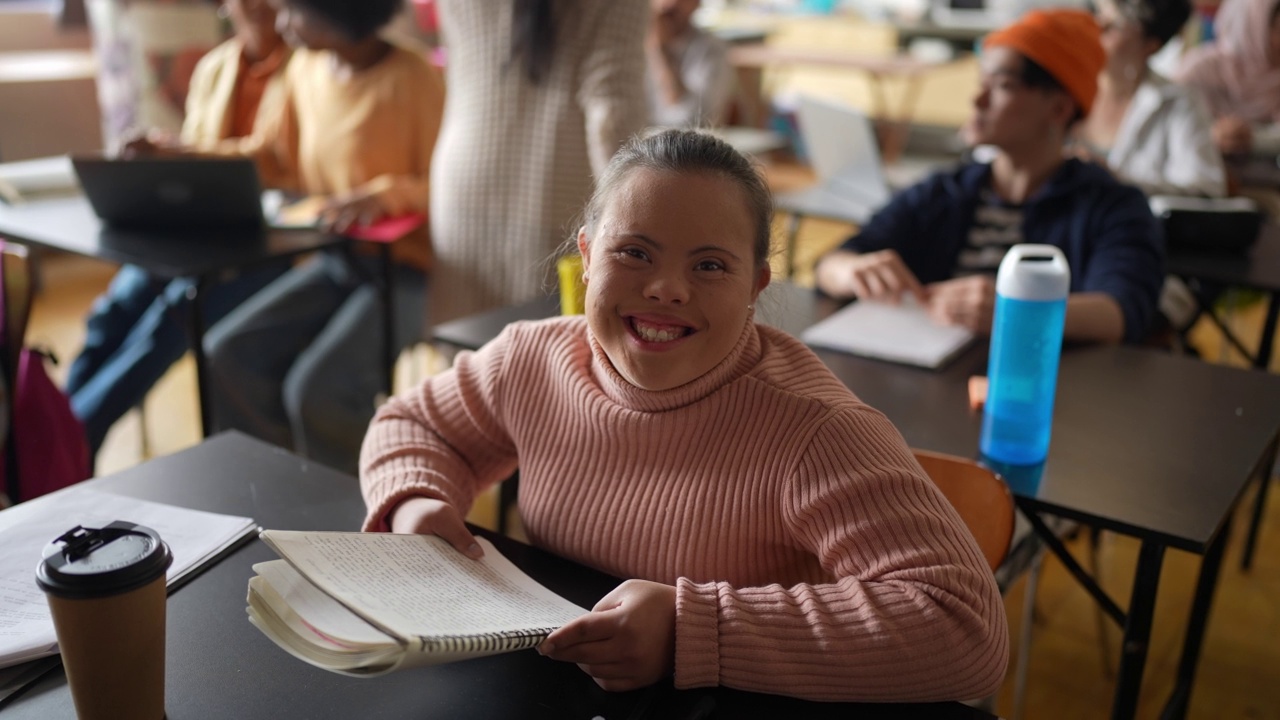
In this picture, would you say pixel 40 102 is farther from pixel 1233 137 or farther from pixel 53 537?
pixel 1233 137

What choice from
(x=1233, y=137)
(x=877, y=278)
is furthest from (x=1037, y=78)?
(x=1233, y=137)

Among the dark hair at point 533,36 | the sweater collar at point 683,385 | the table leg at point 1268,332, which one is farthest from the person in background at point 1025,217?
the sweater collar at point 683,385

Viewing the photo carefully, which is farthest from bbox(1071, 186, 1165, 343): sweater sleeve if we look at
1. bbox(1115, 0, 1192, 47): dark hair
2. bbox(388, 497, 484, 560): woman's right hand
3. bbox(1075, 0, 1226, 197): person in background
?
bbox(1115, 0, 1192, 47): dark hair

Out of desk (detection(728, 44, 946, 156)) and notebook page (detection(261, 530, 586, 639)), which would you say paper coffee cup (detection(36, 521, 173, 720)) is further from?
desk (detection(728, 44, 946, 156))

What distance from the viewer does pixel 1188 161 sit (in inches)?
110

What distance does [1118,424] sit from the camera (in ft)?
4.67

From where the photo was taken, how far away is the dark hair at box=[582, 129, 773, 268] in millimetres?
936

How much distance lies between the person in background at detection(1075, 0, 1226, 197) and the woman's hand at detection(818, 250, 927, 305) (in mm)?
1123

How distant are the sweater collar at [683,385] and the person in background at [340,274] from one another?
4.72 ft

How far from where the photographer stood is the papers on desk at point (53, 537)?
0.87m

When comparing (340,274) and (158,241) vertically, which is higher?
(158,241)

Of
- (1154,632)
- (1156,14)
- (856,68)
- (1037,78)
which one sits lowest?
(1154,632)

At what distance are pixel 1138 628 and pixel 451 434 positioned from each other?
31.2 inches

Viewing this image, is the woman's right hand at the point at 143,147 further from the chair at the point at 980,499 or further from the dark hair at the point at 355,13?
the chair at the point at 980,499
